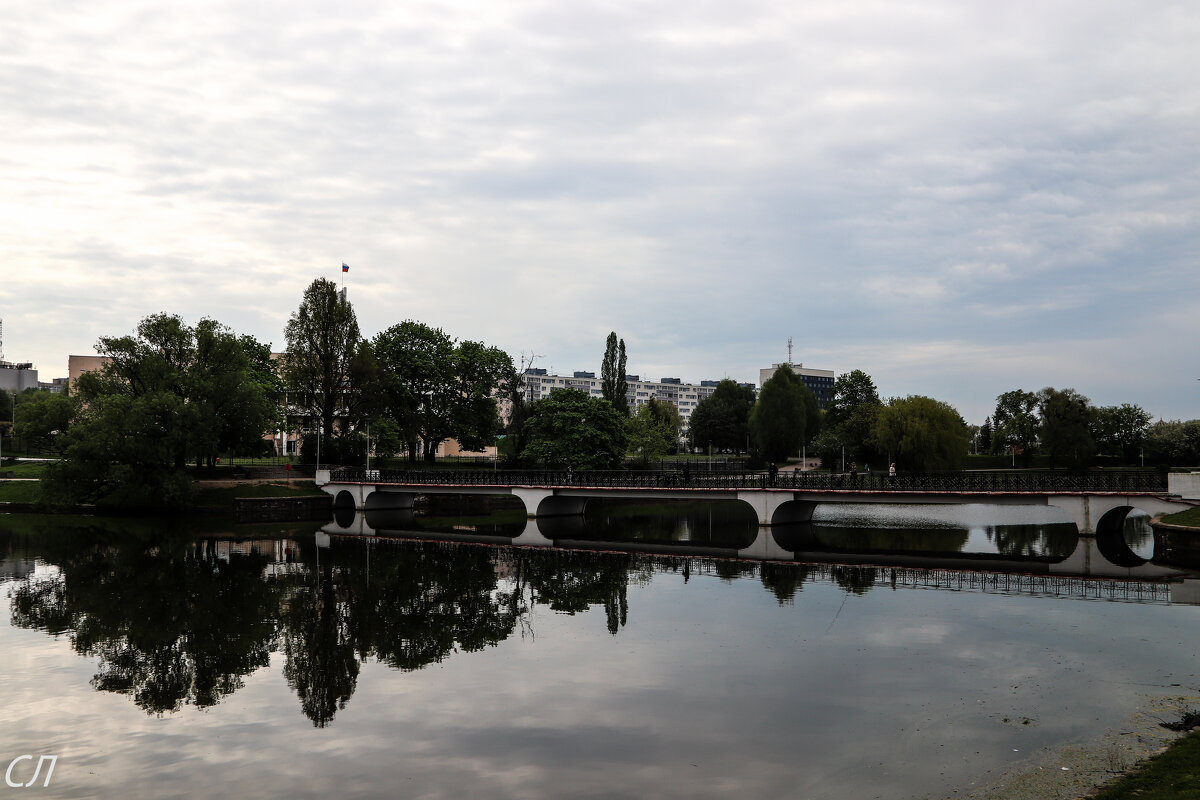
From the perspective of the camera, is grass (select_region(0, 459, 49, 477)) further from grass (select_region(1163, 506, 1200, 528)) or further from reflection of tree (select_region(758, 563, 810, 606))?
grass (select_region(1163, 506, 1200, 528))

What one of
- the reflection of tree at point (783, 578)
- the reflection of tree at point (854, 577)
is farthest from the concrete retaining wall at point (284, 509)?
the reflection of tree at point (854, 577)

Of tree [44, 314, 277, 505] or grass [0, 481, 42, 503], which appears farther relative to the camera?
grass [0, 481, 42, 503]

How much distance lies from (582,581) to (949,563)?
19.7 meters

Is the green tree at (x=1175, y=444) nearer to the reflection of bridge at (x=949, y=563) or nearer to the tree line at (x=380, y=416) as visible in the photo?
the tree line at (x=380, y=416)

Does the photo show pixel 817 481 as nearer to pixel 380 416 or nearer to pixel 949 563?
pixel 949 563

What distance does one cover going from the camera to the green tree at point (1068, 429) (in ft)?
310

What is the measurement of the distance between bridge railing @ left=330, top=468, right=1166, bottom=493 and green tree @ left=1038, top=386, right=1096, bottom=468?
38.7 metres

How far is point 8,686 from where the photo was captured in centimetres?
2088

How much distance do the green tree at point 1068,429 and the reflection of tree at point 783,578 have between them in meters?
69.4

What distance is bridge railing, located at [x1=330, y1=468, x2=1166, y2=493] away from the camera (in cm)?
4716

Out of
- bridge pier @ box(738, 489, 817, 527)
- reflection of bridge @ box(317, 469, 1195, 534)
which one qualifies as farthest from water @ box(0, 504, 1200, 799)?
bridge pier @ box(738, 489, 817, 527)

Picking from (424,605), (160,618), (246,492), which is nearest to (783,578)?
(424,605)

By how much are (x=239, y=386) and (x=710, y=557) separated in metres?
50.5

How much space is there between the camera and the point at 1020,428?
11325cm
